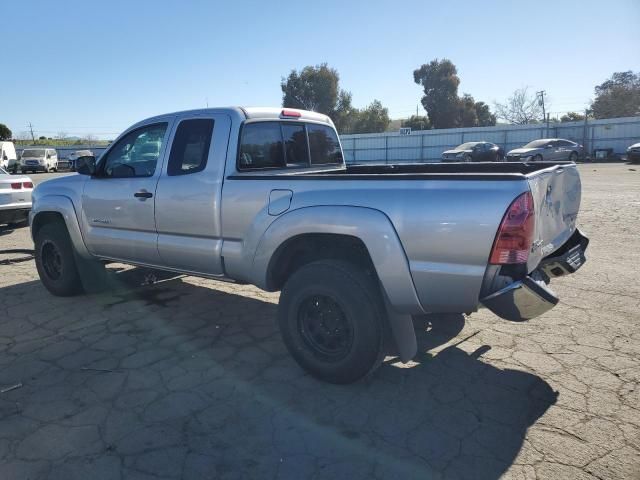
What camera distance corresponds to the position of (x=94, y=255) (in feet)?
16.5

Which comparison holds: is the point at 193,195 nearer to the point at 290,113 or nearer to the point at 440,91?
the point at 290,113

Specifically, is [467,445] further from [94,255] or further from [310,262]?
[94,255]

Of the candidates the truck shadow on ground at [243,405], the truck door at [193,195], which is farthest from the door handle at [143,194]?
the truck shadow on ground at [243,405]

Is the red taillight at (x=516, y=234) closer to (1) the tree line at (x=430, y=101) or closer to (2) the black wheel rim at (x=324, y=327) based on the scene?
(2) the black wheel rim at (x=324, y=327)

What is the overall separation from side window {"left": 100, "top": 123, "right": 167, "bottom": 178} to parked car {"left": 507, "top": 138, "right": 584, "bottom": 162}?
23930mm

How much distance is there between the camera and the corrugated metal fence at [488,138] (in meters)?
32.6

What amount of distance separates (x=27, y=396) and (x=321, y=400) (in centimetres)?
205

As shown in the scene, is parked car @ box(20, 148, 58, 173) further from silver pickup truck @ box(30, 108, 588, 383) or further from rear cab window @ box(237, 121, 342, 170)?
rear cab window @ box(237, 121, 342, 170)

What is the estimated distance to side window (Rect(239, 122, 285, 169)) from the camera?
13.1ft

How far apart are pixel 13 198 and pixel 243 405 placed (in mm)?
8375

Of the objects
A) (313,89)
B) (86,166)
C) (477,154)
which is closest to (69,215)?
(86,166)

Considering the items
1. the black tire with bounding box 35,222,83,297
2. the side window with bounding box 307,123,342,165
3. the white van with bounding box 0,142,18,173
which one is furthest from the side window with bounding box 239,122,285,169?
the white van with bounding box 0,142,18,173

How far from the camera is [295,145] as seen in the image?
14.9 feet

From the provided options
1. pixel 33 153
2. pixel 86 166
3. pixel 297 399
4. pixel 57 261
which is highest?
pixel 33 153
